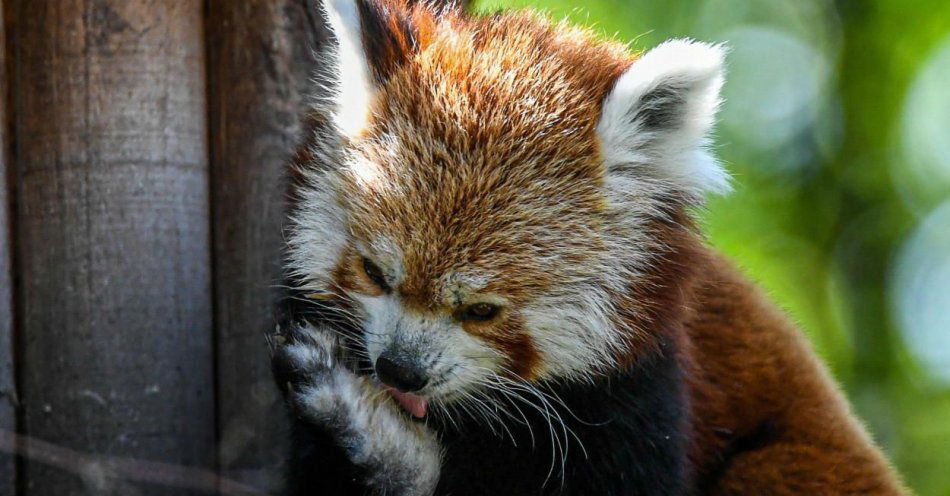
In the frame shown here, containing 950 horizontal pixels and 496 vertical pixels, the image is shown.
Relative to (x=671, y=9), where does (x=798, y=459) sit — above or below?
below

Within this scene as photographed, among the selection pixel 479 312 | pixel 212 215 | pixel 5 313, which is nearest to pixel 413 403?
pixel 479 312

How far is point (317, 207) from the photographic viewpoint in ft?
10.5

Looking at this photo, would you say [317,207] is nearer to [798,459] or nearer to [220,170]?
[220,170]

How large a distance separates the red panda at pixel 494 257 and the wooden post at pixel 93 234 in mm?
543

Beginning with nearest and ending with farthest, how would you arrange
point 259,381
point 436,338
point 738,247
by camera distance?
point 436,338
point 259,381
point 738,247

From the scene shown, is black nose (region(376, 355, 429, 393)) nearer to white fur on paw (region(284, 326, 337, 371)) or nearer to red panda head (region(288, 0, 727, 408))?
red panda head (region(288, 0, 727, 408))

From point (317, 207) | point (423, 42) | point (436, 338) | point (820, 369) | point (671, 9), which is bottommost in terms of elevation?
point (820, 369)

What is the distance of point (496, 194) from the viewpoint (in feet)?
9.73

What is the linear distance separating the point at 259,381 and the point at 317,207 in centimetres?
95

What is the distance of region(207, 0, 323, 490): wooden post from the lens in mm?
3711

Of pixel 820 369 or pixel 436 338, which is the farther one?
pixel 820 369

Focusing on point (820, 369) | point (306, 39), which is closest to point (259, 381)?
point (306, 39)

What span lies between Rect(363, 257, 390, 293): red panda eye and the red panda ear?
0.45 meters

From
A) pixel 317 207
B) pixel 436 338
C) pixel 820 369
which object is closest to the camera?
pixel 436 338
